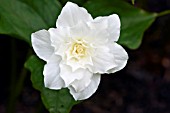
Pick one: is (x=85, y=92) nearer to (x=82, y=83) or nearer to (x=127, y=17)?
(x=82, y=83)

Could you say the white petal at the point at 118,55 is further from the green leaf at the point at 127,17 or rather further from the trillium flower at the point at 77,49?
the green leaf at the point at 127,17

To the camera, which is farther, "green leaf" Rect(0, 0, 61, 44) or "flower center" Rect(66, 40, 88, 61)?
"green leaf" Rect(0, 0, 61, 44)

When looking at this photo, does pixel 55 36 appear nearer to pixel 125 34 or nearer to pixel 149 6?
pixel 125 34

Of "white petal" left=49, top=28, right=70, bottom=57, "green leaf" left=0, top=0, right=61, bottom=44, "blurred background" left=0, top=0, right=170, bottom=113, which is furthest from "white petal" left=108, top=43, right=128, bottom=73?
"blurred background" left=0, top=0, right=170, bottom=113

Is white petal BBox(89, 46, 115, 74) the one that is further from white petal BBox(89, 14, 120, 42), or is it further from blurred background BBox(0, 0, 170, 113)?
blurred background BBox(0, 0, 170, 113)

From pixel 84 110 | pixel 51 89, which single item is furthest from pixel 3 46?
pixel 51 89

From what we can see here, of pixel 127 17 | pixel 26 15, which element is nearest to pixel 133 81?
pixel 127 17
